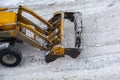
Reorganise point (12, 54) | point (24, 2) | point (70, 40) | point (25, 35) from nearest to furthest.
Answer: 1. point (12, 54)
2. point (25, 35)
3. point (70, 40)
4. point (24, 2)

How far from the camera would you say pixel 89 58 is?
7.34 metres

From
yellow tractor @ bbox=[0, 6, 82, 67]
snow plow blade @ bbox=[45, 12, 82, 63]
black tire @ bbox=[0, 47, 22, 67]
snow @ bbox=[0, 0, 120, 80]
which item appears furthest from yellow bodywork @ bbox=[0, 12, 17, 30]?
snow plow blade @ bbox=[45, 12, 82, 63]

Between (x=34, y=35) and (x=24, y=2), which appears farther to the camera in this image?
(x=24, y=2)

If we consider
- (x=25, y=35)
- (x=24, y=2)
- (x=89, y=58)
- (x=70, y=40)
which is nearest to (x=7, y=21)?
(x=25, y=35)

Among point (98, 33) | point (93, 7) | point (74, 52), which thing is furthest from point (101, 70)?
point (93, 7)

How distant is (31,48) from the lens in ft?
25.6

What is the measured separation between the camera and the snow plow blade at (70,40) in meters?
7.11

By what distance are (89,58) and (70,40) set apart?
76 cm

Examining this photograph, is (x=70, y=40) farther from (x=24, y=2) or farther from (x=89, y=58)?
(x=24, y=2)

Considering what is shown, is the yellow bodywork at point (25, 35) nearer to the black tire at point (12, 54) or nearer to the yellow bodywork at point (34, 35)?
the yellow bodywork at point (34, 35)

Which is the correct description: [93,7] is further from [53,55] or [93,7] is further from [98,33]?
[53,55]

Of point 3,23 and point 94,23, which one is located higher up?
point 3,23

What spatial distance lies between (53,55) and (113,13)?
2450 millimetres

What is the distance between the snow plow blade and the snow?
212 mm
